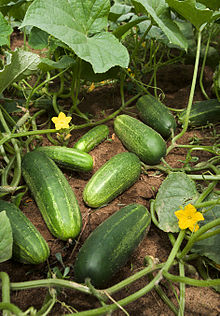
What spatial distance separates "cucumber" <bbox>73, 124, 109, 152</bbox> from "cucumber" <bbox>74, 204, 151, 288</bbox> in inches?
27.1

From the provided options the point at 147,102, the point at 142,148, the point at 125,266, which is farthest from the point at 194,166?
the point at 125,266

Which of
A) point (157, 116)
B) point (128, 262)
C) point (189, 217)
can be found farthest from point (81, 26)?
point (128, 262)

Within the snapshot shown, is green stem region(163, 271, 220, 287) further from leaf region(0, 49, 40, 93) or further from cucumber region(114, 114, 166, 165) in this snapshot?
leaf region(0, 49, 40, 93)

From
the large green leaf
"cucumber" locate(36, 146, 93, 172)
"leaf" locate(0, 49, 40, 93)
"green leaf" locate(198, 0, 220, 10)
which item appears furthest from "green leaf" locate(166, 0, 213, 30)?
"cucumber" locate(36, 146, 93, 172)

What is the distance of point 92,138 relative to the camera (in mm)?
2176

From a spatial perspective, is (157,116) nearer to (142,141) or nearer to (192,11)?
(142,141)

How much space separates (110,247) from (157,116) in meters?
1.20

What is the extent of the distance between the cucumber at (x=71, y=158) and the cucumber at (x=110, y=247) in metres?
0.47

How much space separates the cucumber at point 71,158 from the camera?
1.93 metres

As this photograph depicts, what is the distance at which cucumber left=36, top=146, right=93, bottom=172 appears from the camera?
6.34ft

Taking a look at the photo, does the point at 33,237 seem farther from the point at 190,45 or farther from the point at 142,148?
the point at 190,45

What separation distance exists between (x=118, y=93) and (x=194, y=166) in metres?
1.09

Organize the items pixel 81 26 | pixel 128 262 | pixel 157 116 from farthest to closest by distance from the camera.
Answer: pixel 157 116, pixel 81 26, pixel 128 262

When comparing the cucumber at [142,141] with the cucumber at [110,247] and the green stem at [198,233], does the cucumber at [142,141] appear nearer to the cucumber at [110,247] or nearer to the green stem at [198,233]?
the cucumber at [110,247]
